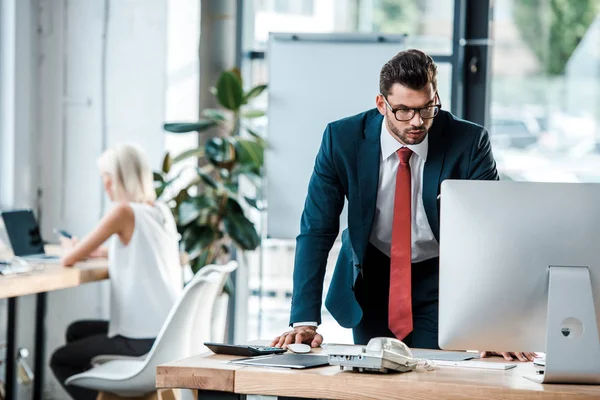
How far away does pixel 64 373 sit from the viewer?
3.81 metres

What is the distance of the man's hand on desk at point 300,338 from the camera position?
229cm

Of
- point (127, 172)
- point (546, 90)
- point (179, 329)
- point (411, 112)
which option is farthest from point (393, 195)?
point (546, 90)

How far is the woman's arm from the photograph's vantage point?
12.7 feet

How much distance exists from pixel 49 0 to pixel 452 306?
12.3 feet

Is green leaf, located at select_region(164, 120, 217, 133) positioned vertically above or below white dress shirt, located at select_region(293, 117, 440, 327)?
above

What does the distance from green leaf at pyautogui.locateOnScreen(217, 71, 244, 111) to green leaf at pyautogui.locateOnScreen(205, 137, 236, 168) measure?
0.19 m

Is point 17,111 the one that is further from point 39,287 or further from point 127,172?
point 39,287

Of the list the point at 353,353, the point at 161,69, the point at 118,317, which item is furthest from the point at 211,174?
the point at 353,353

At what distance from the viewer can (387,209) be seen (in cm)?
244

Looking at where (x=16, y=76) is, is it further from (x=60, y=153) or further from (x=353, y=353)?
(x=353, y=353)

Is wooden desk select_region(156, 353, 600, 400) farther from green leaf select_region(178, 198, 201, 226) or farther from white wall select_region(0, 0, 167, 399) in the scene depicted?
white wall select_region(0, 0, 167, 399)

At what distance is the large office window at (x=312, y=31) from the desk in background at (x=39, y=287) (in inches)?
53.9

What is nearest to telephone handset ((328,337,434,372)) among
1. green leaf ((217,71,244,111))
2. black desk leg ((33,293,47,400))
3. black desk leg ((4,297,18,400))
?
black desk leg ((4,297,18,400))

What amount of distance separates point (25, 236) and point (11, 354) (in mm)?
560
